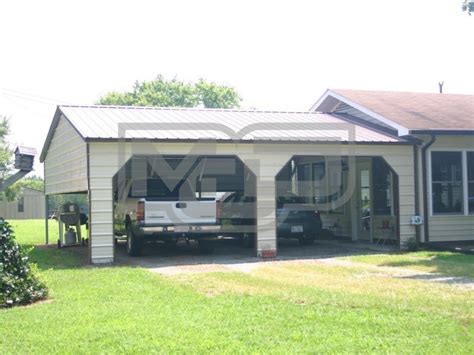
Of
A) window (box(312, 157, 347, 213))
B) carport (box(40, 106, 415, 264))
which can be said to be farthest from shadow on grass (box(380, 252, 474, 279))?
window (box(312, 157, 347, 213))

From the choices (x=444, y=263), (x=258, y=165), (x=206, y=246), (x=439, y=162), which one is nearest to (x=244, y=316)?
(x=444, y=263)

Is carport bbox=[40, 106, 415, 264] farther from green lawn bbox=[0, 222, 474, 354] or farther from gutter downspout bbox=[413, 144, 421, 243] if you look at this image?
green lawn bbox=[0, 222, 474, 354]

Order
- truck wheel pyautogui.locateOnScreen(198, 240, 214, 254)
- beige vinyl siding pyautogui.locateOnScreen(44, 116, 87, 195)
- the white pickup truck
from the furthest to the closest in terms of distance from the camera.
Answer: truck wheel pyautogui.locateOnScreen(198, 240, 214, 254), beige vinyl siding pyautogui.locateOnScreen(44, 116, 87, 195), the white pickup truck

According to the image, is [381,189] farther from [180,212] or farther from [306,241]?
[180,212]

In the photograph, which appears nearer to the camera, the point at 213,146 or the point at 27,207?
the point at 213,146

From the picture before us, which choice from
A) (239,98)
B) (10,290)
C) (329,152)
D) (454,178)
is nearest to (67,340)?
(10,290)

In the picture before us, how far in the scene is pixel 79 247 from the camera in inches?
760

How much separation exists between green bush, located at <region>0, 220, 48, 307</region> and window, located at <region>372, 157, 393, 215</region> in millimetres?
11061

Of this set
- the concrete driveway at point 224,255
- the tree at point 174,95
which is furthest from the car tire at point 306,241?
the tree at point 174,95

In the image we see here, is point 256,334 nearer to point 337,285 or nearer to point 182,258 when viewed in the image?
point 337,285

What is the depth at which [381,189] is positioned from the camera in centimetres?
1825

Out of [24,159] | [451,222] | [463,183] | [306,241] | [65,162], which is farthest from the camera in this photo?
[306,241]

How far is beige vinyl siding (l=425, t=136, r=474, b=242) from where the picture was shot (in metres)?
16.4

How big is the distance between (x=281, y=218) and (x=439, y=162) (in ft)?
14.5
